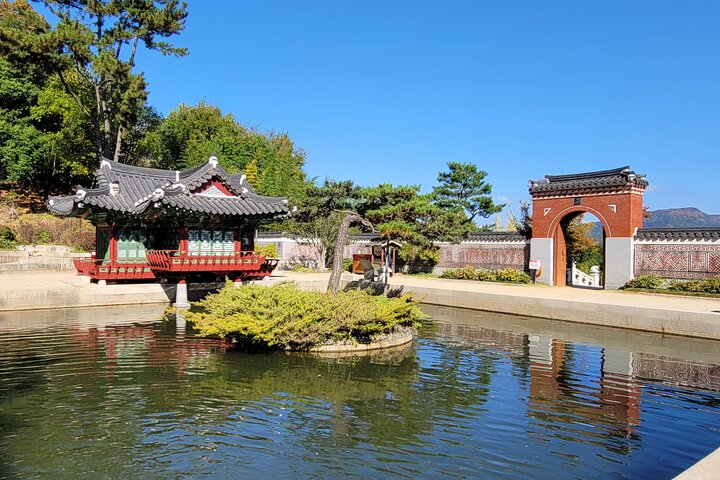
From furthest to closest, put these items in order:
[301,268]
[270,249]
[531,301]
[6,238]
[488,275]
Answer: [270,249] < [301,268] < [6,238] < [488,275] < [531,301]

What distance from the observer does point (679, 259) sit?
22328mm

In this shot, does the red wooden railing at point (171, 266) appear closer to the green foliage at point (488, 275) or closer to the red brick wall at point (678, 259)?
the green foliage at point (488, 275)

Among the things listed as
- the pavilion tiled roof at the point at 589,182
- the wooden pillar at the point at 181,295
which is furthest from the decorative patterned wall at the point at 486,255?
the wooden pillar at the point at 181,295

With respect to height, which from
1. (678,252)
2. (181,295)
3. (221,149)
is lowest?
(181,295)

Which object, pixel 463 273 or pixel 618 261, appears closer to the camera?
pixel 618 261

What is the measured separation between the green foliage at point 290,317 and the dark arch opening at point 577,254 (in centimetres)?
1660

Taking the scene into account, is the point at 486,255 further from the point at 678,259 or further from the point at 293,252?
the point at 293,252

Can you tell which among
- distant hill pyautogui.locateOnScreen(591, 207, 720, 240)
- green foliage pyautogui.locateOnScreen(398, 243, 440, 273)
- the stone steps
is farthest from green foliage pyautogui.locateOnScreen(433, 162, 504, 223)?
distant hill pyautogui.locateOnScreen(591, 207, 720, 240)

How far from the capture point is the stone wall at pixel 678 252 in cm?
2147

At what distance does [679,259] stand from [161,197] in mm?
21603

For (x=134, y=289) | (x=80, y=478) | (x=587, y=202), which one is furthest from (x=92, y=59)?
(x=80, y=478)

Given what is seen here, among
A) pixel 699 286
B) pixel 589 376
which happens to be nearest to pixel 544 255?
pixel 699 286

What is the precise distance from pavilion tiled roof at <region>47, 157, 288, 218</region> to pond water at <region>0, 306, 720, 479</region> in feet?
24.8

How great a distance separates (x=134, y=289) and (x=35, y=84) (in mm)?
26635
